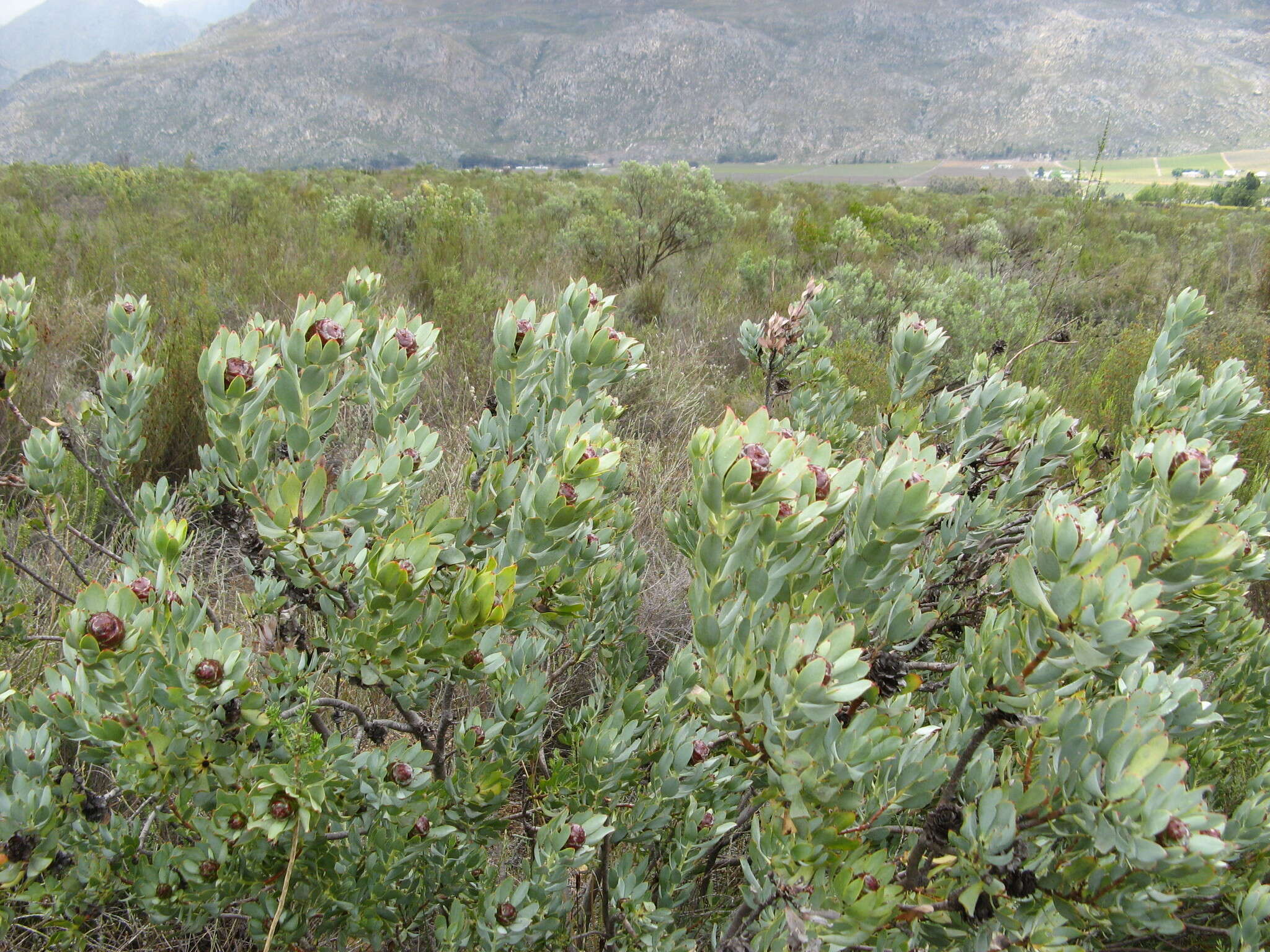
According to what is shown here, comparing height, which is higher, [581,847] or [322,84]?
[322,84]

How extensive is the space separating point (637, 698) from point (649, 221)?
23.9 feet

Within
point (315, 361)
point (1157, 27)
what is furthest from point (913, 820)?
point (1157, 27)

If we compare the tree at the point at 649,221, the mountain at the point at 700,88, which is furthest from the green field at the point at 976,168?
the tree at the point at 649,221

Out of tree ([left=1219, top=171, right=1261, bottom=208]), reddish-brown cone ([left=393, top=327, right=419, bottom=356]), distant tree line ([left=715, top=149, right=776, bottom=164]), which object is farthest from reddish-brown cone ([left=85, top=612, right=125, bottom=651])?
distant tree line ([left=715, top=149, right=776, bottom=164])

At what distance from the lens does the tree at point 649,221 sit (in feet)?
23.8

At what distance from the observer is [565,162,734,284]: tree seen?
7246 mm

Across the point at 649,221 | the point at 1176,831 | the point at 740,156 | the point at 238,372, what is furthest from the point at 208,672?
the point at 740,156

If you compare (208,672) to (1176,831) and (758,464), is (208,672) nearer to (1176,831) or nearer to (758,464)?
(758,464)

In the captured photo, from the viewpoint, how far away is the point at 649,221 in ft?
25.3

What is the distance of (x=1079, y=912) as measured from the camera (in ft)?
3.02

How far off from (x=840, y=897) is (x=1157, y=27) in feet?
414

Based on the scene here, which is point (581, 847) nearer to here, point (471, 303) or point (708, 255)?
point (471, 303)

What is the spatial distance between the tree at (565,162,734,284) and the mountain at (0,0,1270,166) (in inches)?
2866

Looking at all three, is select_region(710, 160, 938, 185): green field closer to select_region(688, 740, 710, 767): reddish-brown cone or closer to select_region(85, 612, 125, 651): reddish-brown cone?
select_region(688, 740, 710, 767): reddish-brown cone
